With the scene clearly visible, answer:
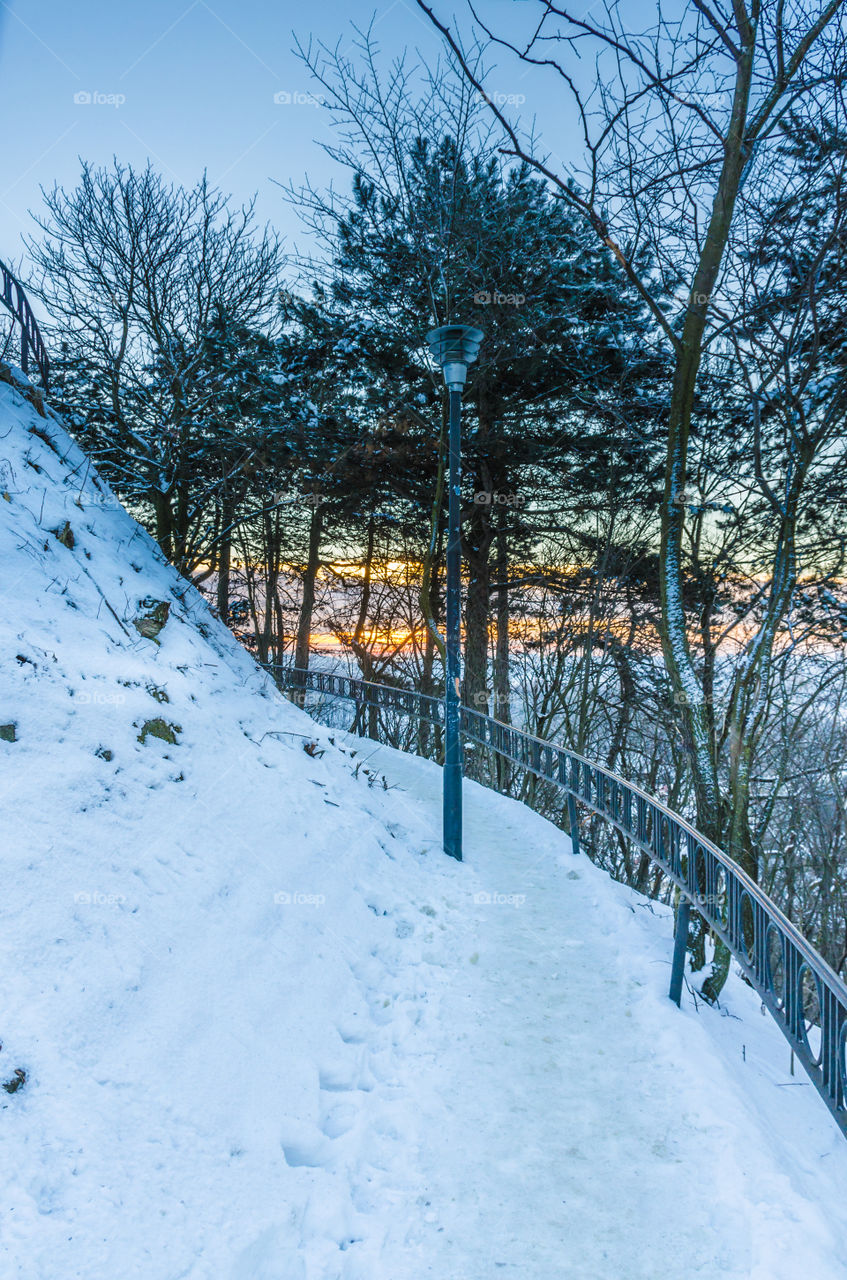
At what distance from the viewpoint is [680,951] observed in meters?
4.28

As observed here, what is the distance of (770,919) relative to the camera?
10.3 feet

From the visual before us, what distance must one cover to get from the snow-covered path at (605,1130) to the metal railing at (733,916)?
0.48m

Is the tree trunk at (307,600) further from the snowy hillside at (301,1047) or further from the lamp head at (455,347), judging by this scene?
the snowy hillside at (301,1047)

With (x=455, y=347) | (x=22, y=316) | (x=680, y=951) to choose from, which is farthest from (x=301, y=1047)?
(x=22, y=316)

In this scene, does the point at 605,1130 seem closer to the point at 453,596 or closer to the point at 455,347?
the point at 453,596

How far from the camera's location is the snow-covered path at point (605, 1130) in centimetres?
269

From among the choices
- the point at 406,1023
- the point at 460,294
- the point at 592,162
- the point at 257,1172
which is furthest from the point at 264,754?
the point at 460,294

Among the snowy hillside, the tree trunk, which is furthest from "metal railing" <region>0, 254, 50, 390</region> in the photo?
the tree trunk

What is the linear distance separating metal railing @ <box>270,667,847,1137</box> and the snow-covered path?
48 cm

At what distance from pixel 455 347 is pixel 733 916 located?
5.77 m

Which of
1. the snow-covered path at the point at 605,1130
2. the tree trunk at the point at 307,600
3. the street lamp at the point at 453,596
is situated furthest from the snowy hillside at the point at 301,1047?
the tree trunk at the point at 307,600

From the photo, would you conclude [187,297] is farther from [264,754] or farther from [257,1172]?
[257,1172]

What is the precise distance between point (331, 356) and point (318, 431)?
5.65ft

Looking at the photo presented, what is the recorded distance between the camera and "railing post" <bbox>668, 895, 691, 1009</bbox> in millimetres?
4203
